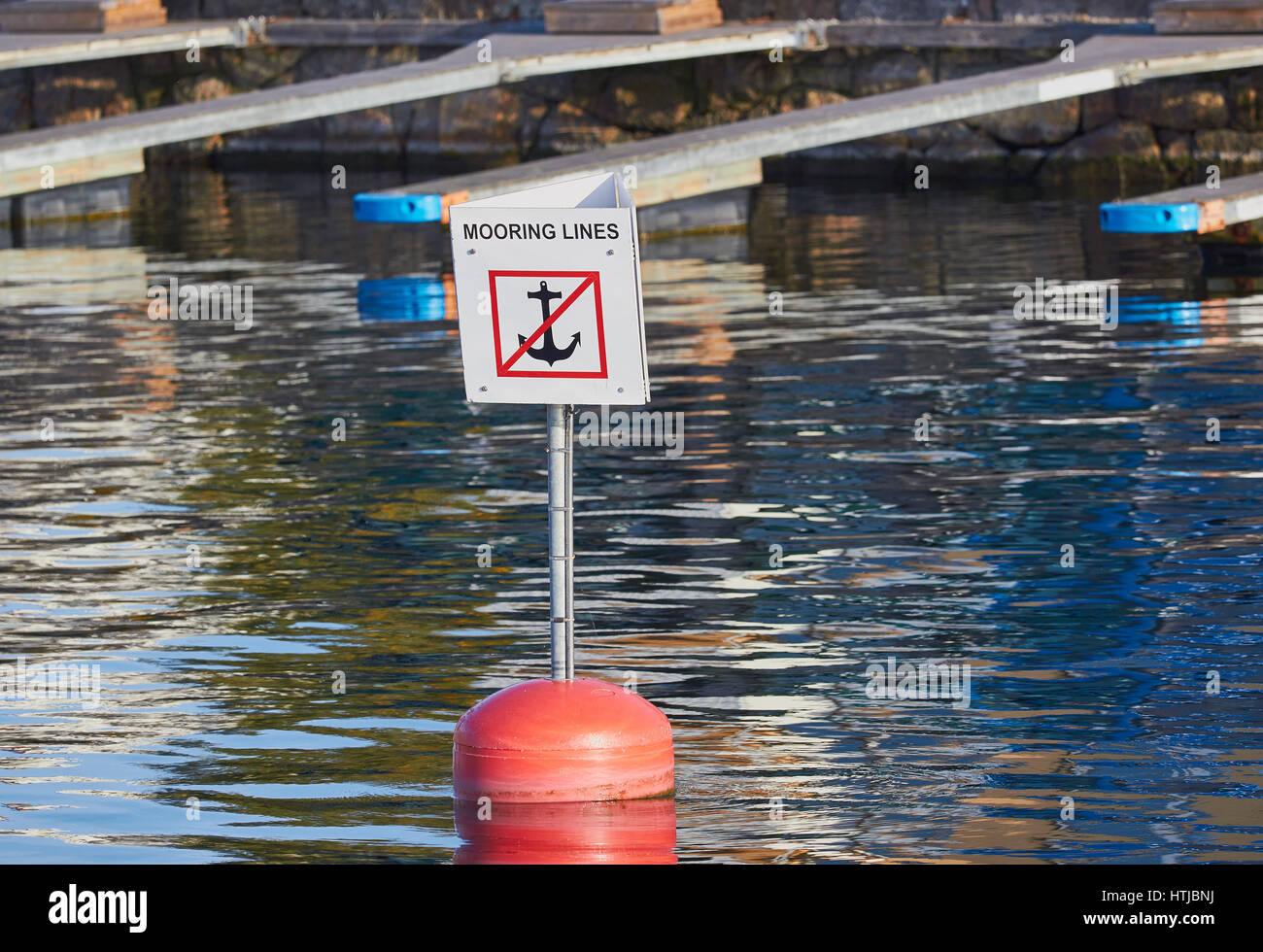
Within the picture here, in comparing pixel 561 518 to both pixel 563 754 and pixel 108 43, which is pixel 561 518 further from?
pixel 108 43

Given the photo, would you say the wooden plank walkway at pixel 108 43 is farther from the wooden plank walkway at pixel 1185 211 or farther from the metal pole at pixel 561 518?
the metal pole at pixel 561 518

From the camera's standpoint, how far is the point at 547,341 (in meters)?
5.88

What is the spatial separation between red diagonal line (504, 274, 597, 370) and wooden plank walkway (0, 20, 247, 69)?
52.3ft

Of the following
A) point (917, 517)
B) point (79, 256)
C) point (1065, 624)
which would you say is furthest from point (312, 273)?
point (1065, 624)

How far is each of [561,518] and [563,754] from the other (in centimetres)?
57

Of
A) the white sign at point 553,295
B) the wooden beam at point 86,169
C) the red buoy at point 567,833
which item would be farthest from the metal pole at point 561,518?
the wooden beam at point 86,169

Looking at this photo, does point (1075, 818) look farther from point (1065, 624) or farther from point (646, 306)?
point (646, 306)

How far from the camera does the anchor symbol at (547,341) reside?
19.2 ft

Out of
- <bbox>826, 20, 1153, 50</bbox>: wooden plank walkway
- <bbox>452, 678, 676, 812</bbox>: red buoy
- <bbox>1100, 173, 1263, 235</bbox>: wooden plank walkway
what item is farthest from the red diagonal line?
<bbox>826, 20, 1153, 50</bbox>: wooden plank walkway

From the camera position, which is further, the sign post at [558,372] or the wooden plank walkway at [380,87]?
the wooden plank walkway at [380,87]

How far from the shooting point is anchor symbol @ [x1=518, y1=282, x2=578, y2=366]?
5844 mm

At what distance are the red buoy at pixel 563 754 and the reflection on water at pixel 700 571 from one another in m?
0.12

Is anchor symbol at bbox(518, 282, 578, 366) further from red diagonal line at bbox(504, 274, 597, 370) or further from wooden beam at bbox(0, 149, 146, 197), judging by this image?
wooden beam at bbox(0, 149, 146, 197)
